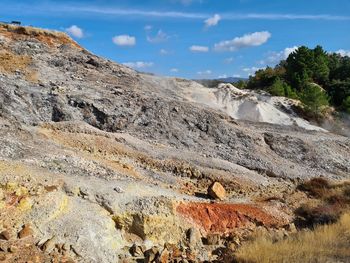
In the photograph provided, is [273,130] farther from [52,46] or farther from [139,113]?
[52,46]

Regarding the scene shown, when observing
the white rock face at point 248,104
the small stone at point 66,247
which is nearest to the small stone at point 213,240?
the small stone at point 66,247

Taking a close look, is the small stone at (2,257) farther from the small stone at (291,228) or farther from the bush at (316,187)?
the bush at (316,187)

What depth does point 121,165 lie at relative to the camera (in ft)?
62.7

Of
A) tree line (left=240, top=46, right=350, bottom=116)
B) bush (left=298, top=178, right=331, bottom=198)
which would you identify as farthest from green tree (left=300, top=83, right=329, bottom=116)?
bush (left=298, top=178, right=331, bottom=198)

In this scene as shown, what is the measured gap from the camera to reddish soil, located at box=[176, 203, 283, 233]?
15977mm

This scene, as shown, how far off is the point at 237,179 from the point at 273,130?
1146 centimetres

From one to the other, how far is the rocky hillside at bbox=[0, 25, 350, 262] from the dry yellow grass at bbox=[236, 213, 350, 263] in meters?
1.73

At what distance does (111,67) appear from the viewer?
106 ft

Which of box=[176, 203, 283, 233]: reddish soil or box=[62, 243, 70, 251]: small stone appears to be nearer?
box=[62, 243, 70, 251]: small stone

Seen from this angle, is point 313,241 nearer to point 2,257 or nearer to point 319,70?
point 2,257

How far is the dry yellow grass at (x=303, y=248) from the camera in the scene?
39.3 feet

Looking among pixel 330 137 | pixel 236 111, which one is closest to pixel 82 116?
pixel 330 137

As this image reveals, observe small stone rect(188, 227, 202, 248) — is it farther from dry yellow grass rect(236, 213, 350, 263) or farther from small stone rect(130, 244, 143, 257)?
small stone rect(130, 244, 143, 257)

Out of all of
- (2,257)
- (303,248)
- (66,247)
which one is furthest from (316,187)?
(2,257)
